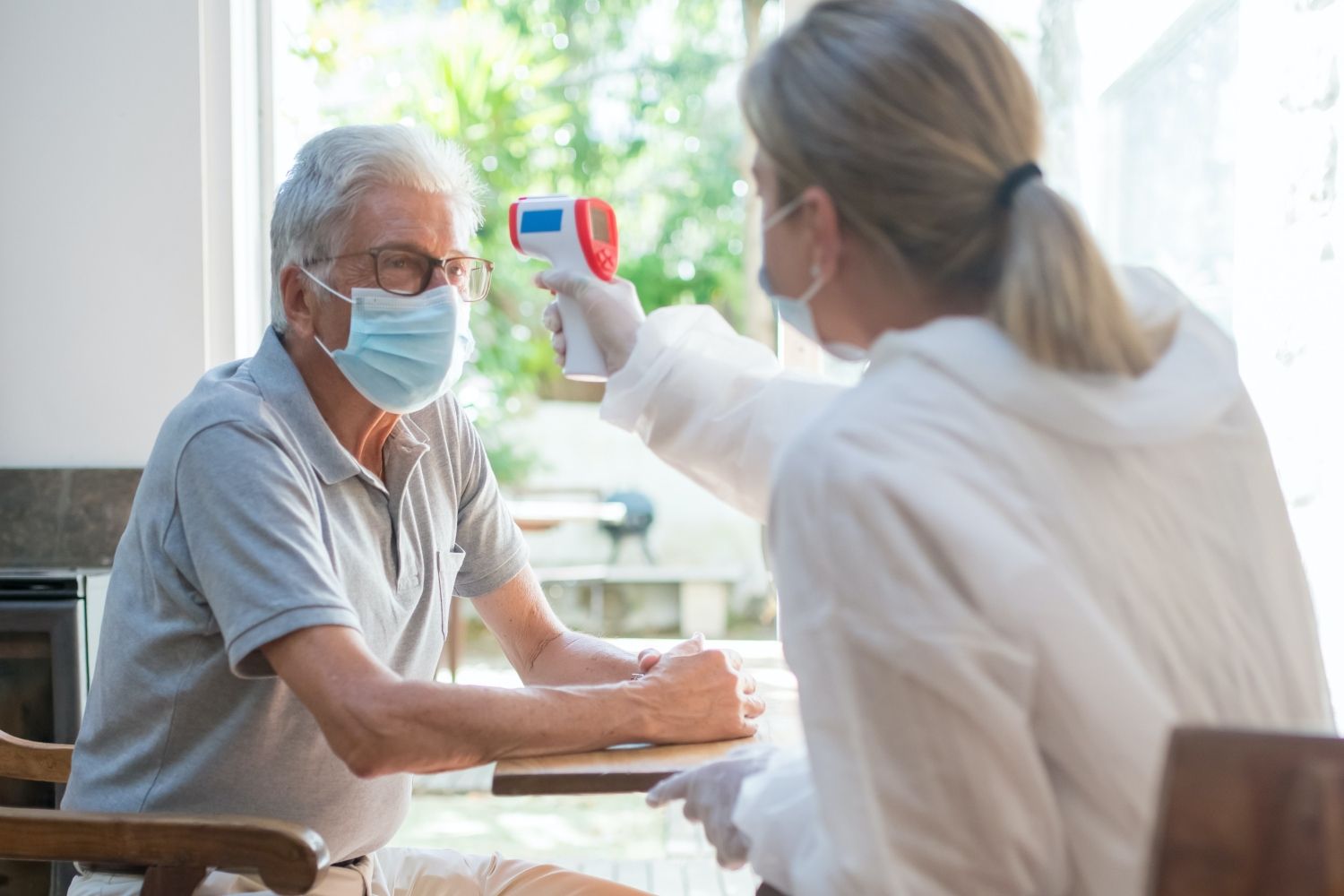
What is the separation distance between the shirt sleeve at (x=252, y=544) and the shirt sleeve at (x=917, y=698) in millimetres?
695

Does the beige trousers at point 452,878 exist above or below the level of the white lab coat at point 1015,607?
below

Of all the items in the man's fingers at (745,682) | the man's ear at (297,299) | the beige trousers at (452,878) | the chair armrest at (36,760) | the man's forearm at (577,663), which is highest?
the man's ear at (297,299)

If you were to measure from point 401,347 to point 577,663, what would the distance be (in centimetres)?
56

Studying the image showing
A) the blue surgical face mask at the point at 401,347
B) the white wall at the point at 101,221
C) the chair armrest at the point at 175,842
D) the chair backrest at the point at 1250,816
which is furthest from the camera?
the white wall at the point at 101,221

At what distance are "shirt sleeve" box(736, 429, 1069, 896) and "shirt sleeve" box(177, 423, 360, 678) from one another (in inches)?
27.4

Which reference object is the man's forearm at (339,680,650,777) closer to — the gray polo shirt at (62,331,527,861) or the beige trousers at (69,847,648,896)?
the gray polo shirt at (62,331,527,861)

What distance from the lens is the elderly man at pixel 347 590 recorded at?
149cm

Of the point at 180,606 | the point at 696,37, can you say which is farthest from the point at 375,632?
the point at 696,37

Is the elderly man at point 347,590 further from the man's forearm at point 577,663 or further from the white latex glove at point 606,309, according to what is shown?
the white latex glove at point 606,309

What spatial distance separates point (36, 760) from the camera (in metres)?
1.83

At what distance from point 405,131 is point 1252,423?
1228mm

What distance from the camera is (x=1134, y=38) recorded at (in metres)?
2.82

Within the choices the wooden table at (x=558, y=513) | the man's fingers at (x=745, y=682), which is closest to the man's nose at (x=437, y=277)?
the man's fingers at (x=745, y=682)

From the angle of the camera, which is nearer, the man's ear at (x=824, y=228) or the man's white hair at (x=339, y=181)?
the man's ear at (x=824, y=228)
